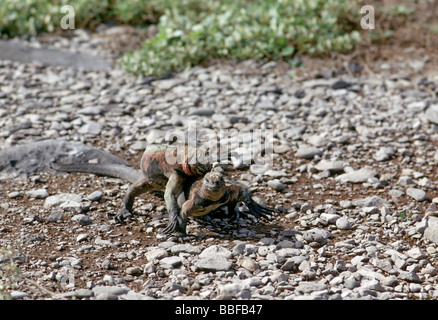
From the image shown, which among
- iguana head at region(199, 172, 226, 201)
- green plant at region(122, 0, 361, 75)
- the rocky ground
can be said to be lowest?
the rocky ground

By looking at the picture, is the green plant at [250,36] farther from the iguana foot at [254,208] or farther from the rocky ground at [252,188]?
the iguana foot at [254,208]

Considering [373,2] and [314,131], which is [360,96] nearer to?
[314,131]

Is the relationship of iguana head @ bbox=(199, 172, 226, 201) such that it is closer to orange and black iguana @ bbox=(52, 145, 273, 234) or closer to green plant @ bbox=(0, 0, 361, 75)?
orange and black iguana @ bbox=(52, 145, 273, 234)

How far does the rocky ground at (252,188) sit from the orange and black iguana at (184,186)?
0.16m

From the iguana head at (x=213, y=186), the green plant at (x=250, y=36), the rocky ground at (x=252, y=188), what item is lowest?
the rocky ground at (x=252, y=188)

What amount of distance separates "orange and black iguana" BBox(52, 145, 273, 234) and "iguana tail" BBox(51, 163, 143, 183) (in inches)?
24.2

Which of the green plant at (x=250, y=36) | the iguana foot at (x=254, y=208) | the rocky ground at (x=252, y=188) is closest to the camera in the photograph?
the rocky ground at (x=252, y=188)

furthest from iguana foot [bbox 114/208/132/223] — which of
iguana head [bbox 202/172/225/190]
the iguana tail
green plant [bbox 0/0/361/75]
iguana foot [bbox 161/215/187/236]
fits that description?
green plant [bbox 0/0/361/75]

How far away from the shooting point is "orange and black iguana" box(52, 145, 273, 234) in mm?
4570

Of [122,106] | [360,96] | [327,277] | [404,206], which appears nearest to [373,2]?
[360,96]

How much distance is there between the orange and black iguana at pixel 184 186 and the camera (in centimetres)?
457

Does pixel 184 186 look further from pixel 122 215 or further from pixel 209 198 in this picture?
pixel 122 215

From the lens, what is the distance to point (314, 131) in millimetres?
6773

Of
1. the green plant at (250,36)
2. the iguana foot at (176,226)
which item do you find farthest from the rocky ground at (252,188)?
the green plant at (250,36)
